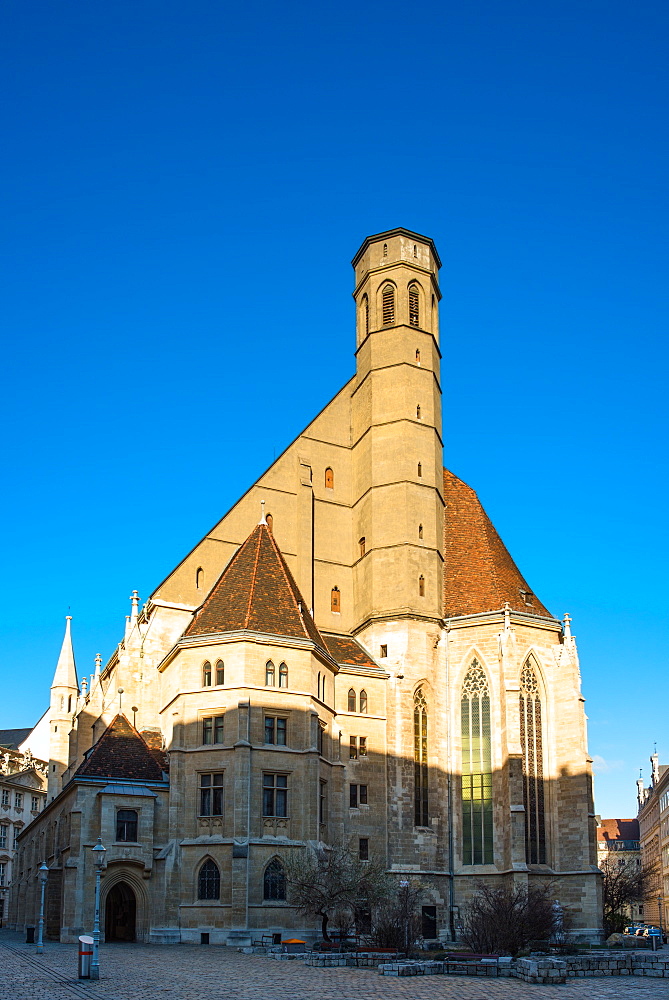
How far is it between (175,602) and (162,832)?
38.4ft

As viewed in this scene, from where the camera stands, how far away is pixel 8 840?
85.5m

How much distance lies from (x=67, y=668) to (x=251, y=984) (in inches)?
2238

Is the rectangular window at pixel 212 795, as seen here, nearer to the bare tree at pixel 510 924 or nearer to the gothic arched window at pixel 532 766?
the bare tree at pixel 510 924

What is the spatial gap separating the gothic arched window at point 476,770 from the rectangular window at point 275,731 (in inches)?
395

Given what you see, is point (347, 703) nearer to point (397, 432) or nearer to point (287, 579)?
point (287, 579)

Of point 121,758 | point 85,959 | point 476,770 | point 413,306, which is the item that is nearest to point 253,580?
point 121,758

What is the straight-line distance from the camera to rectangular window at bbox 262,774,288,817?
136 feet

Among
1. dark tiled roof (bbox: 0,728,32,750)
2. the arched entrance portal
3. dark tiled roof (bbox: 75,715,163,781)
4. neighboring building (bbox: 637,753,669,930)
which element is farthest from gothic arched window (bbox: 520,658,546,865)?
dark tiled roof (bbox: 0,728,32,750)

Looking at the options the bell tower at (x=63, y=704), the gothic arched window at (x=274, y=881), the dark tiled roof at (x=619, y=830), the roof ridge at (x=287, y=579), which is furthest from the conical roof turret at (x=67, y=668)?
the dark tiled roof at (x=619, y=830)

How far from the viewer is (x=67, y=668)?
7769cm

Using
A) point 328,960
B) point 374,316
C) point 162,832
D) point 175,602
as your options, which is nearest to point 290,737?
point 162,832

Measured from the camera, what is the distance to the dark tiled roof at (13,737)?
110 m

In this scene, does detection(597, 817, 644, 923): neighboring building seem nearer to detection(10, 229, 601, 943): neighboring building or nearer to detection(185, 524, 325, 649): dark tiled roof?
detection(10, 229, 601, 943): neighboring building

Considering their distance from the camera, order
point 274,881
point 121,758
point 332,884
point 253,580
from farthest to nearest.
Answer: point 253,580 < point 121,758 < point 274,881 < point 332,884
